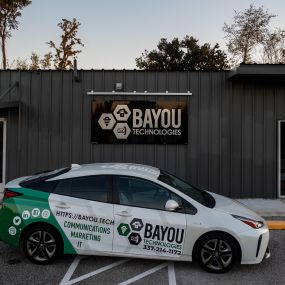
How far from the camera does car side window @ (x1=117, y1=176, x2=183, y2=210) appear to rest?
482 centimetres

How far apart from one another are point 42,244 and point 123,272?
128 cm

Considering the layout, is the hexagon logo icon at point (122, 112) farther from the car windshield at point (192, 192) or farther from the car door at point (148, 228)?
the car door at point (148, 228)

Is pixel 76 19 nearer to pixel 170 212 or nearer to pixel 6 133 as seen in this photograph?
pixel 6 133

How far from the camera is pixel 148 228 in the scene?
15.4ft

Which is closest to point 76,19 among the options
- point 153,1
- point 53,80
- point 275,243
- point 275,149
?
point 153,1

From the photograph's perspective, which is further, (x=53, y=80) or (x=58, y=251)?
(x=53, y=80)

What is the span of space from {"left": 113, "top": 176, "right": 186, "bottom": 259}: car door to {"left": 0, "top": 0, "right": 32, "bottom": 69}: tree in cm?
3183

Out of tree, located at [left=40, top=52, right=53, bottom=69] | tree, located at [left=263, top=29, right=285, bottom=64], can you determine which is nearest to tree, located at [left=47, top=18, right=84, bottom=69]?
tree, located at [left=40, top=52, right=53, bottom=69]

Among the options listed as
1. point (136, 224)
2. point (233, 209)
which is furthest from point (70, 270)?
point (233, 209)

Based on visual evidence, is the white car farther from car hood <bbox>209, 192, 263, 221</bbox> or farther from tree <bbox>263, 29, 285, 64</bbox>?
tree <bbox>263, 29, 285, 64</bbox>

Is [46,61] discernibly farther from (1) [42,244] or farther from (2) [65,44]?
(1) [42,244]

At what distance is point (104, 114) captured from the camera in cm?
986

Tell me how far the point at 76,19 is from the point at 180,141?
3183 centimetres

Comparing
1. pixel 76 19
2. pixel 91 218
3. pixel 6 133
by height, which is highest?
pixel 76 19
